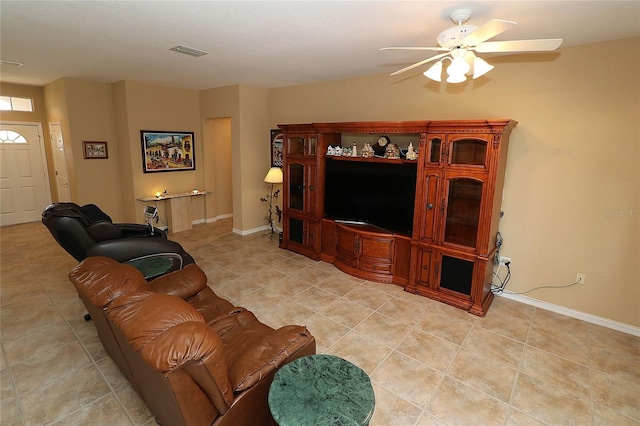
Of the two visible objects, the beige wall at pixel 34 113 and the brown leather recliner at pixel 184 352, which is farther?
the beige wall at pixel 34 113

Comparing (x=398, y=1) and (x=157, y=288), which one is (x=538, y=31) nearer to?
(x=398, y=1)

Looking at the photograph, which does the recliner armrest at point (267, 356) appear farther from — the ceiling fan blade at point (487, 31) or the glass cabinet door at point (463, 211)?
the glass cabinet door at point (463, 211)

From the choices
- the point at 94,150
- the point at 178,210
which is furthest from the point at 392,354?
the point at 94,150

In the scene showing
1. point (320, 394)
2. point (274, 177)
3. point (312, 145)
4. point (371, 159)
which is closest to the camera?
point (320, 394)

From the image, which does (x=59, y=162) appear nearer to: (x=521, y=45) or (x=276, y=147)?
(x=276, y=147)

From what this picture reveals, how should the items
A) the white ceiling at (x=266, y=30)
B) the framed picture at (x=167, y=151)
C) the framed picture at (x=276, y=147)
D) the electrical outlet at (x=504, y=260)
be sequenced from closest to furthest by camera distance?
the white ceiling at (x=266, y=30)
the electrical outlet at (x=504, y=260)
the framed picture at (x=167, y=151)
the framed picture at (x=276, y=147)

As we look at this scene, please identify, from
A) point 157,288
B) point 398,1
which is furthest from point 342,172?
point 157,288

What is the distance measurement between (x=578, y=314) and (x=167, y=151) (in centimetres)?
665

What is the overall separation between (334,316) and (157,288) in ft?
5.57

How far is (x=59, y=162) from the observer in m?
6.32

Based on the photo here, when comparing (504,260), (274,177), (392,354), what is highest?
(274,177)

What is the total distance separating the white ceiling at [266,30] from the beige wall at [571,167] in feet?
1.15

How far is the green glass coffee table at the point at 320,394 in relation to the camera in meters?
1.42

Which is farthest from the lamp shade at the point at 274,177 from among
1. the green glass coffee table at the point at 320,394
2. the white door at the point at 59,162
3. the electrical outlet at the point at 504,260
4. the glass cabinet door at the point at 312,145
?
the green glass coffee table at the point at 320,394
